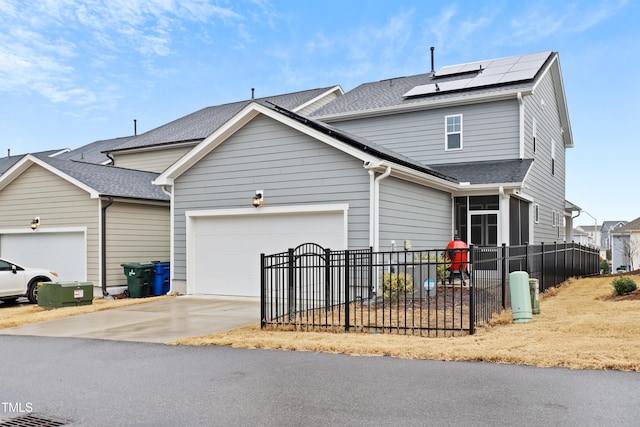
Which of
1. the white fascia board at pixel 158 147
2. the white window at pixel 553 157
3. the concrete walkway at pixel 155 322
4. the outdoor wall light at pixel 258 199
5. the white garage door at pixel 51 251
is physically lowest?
the concrete walkway at pixel 155 322

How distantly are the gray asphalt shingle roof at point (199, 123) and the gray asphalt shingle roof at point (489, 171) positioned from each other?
347 inches

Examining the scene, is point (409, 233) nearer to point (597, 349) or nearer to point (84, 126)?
point (597, 349)

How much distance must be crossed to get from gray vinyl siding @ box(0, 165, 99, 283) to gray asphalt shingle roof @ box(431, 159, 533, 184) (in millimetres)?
11647

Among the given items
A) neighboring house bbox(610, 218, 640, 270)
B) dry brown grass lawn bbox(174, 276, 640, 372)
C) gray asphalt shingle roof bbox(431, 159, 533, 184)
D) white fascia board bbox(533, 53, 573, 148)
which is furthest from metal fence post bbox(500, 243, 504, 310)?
neighboring house bbox(610, 218, 640, 270)

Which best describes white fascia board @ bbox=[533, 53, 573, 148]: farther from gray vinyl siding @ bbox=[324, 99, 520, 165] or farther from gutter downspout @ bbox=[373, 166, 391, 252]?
gutter downspout @ bbox=[373, 166, 391, 252]

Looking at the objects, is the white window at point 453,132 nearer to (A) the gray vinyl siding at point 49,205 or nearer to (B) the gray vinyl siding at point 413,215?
(B) the gray vinyl siding at point 413,215

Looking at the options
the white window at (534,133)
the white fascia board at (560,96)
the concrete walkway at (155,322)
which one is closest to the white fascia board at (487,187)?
the white window at (534,133)

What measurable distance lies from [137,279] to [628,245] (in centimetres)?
3010

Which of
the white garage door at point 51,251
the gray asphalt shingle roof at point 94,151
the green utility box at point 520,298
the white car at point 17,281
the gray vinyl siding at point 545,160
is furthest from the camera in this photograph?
the gray asphalt shingle roof at point 94,151

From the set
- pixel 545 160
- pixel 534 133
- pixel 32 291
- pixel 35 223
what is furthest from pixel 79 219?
pixel 545 160

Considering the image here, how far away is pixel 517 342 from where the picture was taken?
7.93m

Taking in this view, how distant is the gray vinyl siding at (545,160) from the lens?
65.6ft

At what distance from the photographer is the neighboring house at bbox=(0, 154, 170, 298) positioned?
17.5 meters

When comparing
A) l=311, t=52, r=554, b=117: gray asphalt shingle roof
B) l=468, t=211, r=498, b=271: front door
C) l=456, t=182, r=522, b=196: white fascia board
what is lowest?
l=468, t=211, r=498, b=271: front door
